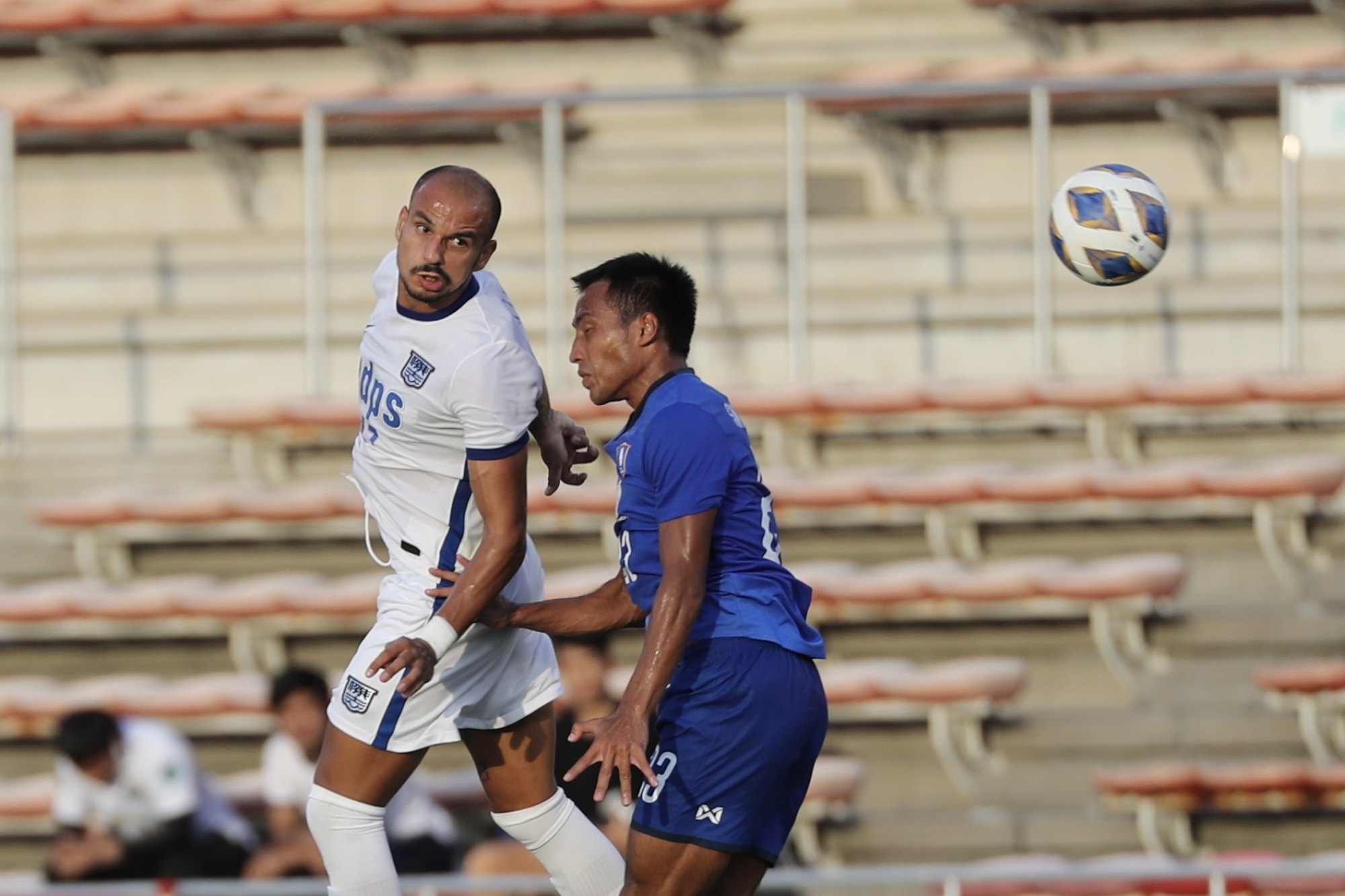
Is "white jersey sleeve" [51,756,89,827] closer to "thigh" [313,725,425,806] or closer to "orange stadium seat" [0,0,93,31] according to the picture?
"thigh" [313,725,425,806]

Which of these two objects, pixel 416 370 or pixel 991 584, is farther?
pixel 991 584

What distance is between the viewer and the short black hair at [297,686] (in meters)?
7.76

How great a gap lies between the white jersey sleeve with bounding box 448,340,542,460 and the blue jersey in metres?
0.21

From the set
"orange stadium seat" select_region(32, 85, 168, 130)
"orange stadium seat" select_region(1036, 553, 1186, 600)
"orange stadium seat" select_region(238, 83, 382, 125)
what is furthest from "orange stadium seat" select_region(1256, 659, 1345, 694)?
"orange stadium seat" select_region(32, 85, 168, 130)

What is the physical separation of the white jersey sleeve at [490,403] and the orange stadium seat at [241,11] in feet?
27.6

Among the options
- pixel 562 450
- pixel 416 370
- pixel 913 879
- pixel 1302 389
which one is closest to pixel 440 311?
pixel 416 370

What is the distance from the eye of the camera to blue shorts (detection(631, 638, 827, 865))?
177 inches

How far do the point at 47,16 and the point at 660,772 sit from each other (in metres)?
9.36

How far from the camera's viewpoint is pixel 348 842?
4.71m

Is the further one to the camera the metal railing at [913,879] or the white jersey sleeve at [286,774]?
the white jersey sleeve at [286,774]

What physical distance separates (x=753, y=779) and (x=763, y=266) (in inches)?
261

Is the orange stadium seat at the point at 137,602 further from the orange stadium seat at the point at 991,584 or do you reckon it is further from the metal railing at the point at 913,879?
the orange stadium seat at the point at 991,584

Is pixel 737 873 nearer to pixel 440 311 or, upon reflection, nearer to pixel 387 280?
pixel 440 311

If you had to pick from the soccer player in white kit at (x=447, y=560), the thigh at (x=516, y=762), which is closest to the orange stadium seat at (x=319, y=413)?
the soccer player in white kit at (x=447, y=560)
